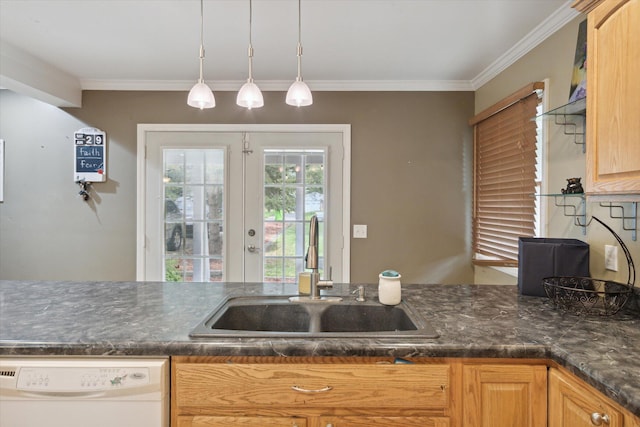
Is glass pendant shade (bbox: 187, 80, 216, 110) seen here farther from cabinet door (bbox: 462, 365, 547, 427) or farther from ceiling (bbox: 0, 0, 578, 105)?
cabinet door (bbox: 462, 365, 547, 427)

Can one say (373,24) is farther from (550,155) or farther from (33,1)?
(33,1)

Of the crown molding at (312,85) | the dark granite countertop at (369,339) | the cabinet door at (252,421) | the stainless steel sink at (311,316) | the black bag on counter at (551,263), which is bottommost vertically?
the cabinet door at (252,421)

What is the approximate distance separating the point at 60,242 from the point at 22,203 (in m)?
0.48

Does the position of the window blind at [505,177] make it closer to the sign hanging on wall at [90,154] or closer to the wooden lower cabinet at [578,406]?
the wooden lower cabinet at [578,406]

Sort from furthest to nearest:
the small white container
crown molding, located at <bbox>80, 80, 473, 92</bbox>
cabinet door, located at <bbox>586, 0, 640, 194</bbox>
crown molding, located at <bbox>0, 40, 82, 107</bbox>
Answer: crown molding, located at <bbox>80, 80, 473, 92</bbox>
crown molding, located at <bbox>0, 40, 82, 107</bbox>
the small white container
cabinet door, located at <bbox>586, 0, 640, 194</bbox>

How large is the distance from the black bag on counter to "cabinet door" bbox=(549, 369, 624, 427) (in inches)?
26.6

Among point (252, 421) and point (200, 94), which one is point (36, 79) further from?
point (252, 421)

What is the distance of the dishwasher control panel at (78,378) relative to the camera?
1032 millimetres

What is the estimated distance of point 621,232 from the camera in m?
1.52

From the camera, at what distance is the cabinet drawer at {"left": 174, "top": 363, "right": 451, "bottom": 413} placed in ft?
3.45

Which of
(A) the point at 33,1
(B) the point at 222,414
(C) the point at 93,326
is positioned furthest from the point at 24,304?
(A) the point at 33,1

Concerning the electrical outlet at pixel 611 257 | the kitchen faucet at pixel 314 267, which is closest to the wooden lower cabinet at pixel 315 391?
the kitchen faucet at pixel 314 267

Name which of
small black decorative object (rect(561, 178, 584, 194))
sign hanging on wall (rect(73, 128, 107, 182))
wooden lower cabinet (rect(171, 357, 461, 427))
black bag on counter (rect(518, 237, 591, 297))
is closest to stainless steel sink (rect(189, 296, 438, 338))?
wooden lower cabinet (rect(171, 357, 461, 427))

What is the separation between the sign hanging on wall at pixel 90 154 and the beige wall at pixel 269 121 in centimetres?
6
